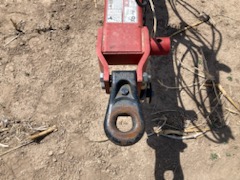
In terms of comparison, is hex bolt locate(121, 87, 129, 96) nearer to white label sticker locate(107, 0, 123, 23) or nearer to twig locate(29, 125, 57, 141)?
white label sticker locate(107, 0, 123, 23)

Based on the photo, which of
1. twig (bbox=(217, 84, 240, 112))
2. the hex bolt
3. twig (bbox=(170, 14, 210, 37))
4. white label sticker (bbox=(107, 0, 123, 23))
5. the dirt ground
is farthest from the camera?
twig (bbox=(170, 14, 210, 37))

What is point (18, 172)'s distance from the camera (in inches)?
120

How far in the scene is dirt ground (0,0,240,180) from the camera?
3.12 metres

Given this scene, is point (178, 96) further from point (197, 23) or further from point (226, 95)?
point (197, 23)

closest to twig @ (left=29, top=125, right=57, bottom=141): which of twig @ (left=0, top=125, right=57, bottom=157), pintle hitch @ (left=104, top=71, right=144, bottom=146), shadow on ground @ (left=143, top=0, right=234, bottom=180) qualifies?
twig @ (left=0, top=125, right=57, bottom=157)

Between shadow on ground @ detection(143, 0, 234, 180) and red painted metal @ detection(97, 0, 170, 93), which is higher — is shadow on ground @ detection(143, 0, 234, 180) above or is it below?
below

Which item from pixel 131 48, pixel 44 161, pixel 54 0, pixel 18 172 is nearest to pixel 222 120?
pixel 131 48

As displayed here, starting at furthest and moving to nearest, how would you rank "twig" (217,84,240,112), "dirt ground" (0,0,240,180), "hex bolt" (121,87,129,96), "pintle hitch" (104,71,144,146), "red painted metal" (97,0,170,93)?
1. "twig" (217,84,240,112)
2. "dirt ground" (0,0,240,180)
3. "red painted metal" (97,0,170,93)
4. "hex bolt" (121,87,129,96)
5. "pintle hitch" (104,71,144,146)

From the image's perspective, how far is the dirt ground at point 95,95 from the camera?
3.12 m

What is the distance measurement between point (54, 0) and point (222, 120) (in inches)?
101

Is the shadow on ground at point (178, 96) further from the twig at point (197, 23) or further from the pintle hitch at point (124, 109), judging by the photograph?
the pintle hitch at point (124, 109)

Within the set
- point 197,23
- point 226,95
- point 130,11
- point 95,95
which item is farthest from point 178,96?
point 130,11

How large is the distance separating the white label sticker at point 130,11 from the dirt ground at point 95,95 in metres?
1.00

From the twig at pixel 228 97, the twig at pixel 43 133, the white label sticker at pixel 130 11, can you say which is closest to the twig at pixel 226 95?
the twig at pixel 228 97
